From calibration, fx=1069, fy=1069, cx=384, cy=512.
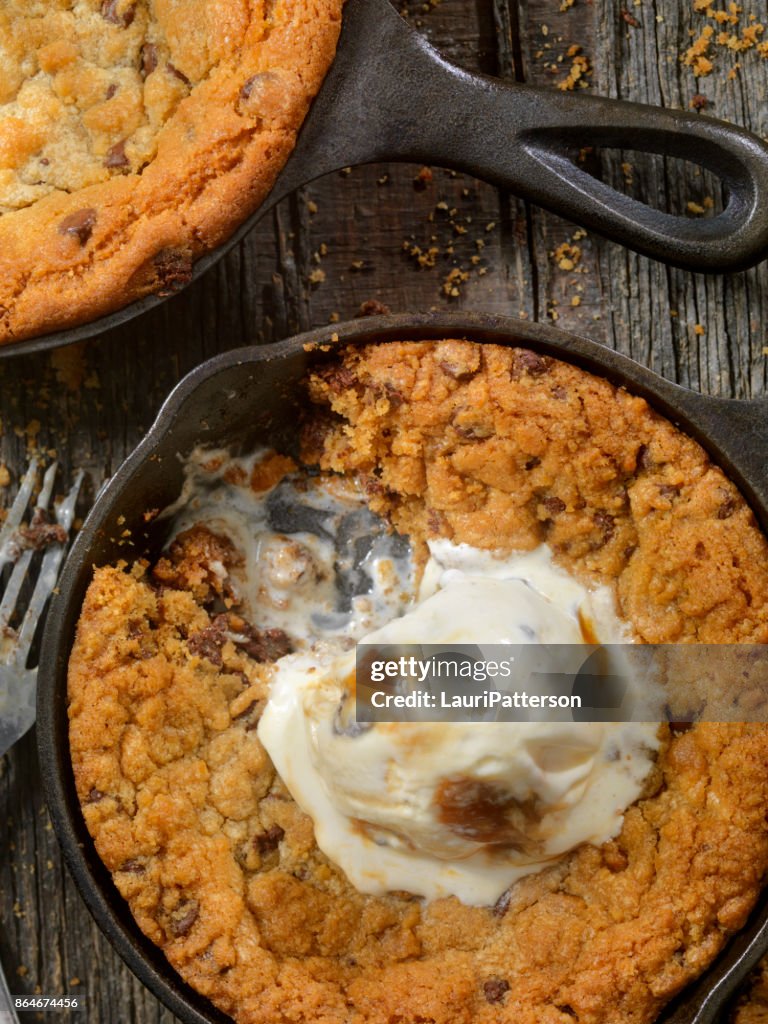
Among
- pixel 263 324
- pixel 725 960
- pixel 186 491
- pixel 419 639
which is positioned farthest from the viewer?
pixel 263 324

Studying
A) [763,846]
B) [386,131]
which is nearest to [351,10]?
[386,131]

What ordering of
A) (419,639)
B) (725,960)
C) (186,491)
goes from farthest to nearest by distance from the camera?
(186,491)
(419,639)
(725,960)

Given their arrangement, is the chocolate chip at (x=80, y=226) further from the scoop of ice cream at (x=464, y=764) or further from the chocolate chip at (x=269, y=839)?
the chocolate chip at (x=269, y=839)

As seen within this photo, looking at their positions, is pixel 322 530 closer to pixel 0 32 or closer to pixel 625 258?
pixel 625 258

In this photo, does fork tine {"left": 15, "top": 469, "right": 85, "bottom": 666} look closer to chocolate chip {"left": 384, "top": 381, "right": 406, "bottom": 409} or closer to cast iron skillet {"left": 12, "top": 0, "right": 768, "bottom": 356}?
cast iron skillet {"left": 12, "top": 0, "right": 768, "bottom": 356}

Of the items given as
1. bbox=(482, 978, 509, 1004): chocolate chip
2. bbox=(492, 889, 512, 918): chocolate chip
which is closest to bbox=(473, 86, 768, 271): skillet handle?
bbox=(492, 889, 512, 918): chocolate chip

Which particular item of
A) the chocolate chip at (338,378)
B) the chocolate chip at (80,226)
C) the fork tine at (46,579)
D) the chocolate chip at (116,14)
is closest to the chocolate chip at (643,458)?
the chocolate chip at (338,378)
